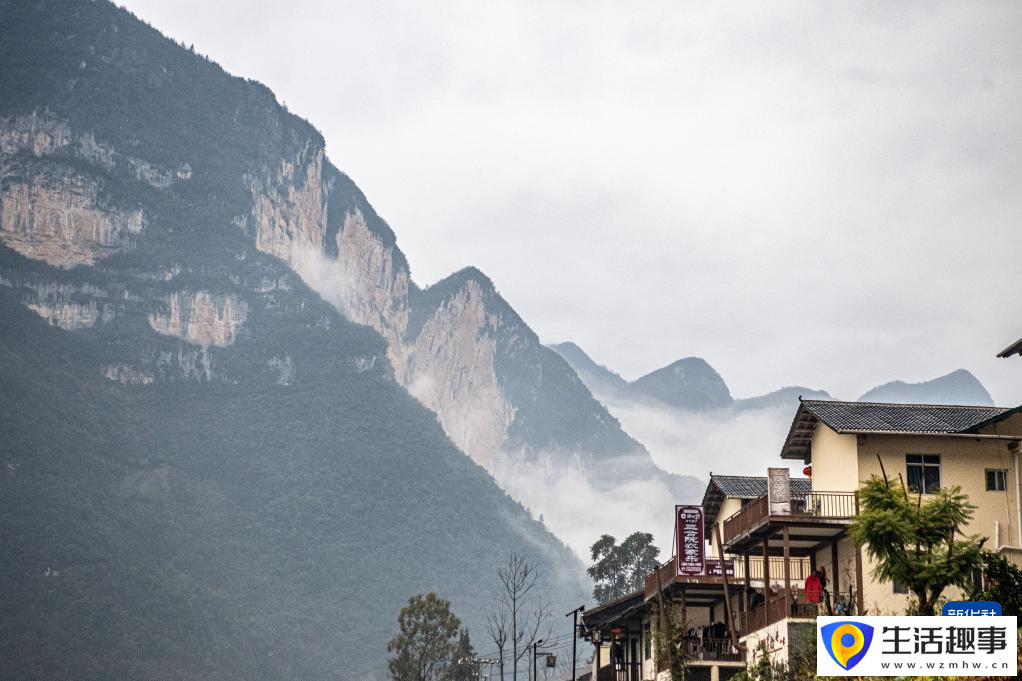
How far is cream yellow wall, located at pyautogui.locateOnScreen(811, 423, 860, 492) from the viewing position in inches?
1768

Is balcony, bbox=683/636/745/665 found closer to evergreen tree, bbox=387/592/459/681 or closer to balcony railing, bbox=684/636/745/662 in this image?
balcony railing, bbox=684/636/745/662

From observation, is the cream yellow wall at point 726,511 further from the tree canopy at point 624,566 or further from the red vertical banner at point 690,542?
the tree canopy at point 624,566

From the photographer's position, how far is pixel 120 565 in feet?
547

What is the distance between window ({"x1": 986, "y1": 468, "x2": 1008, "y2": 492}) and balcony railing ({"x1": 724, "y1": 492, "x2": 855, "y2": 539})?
530cm

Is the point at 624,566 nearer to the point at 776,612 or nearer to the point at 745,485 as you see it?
the point at 745,485

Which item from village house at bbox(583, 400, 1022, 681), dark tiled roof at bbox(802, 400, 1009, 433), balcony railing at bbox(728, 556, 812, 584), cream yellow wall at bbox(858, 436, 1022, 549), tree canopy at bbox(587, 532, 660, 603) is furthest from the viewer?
tree canopy at bbox(587, 532, 660, 603)

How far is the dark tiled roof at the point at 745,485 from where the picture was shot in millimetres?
55759

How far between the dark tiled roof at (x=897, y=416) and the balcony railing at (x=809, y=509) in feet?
7.75

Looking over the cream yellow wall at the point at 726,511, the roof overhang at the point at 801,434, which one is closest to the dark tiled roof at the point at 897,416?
the roof overhang at the point at 801,434

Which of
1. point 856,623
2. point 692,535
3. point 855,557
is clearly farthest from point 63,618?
point 856,623

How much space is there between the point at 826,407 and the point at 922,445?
3.76m

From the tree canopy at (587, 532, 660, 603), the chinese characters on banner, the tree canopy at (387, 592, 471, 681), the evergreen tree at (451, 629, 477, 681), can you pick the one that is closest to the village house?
the chinese characters on banner

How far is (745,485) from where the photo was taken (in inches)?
2301

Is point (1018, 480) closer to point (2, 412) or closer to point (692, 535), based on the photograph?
point (692, 535)
